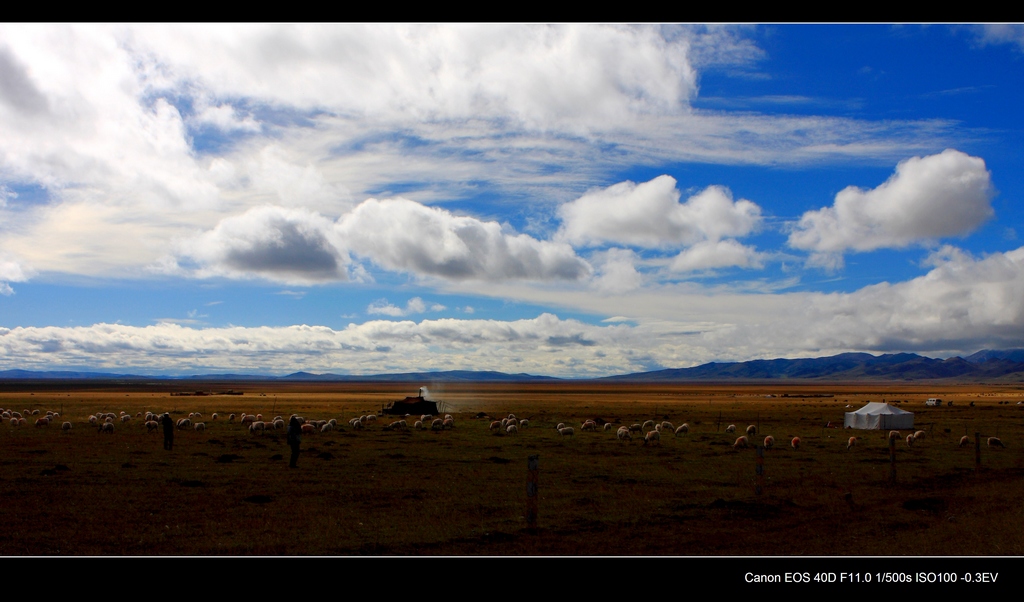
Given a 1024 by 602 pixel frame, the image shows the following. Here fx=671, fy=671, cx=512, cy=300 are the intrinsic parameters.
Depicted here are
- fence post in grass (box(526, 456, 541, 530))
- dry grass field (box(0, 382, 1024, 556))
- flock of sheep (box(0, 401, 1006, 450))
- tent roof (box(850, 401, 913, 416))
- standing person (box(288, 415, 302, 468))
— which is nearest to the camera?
dry grass field (box(0, 382, 1024, 556))

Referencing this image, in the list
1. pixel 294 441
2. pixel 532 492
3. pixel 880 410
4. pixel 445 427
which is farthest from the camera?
pixel 880 410

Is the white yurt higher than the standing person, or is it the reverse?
the standing person

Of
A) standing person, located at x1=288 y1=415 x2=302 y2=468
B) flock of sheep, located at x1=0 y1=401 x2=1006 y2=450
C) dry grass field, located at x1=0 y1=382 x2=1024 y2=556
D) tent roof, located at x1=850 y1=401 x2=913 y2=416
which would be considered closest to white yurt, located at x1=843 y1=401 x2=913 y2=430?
tent roof, located at x1=850 y1=401 x2=913 y2=416

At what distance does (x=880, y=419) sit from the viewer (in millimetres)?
47688

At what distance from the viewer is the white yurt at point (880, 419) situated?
4756cm

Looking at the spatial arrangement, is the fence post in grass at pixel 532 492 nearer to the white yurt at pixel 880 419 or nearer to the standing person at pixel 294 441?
the standing person at pixel 294 441

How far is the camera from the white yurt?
4756 centimetres

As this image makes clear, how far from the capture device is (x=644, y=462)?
26125 mm

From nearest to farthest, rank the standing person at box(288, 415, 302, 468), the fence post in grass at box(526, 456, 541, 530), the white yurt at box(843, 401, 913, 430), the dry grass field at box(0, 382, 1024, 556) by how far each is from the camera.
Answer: the dry grass field at box(0, 382, 1024, 556) < the fence post in grass at box(526, 456, 541, 530) < the standing person at box(288, 415, 302, 468) < the white yurt at box(843, 401, 913, 430)

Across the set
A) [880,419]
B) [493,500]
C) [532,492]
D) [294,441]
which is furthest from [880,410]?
[532,492]

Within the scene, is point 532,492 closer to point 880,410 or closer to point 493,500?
point 493,500

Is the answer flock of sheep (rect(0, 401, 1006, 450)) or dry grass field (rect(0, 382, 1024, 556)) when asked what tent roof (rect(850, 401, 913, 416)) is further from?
dry grass field (rect(0, 382, 1024, 556))

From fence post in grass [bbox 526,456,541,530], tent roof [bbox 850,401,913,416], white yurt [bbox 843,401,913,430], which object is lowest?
white yurt [bbox 843,401,913,430]
